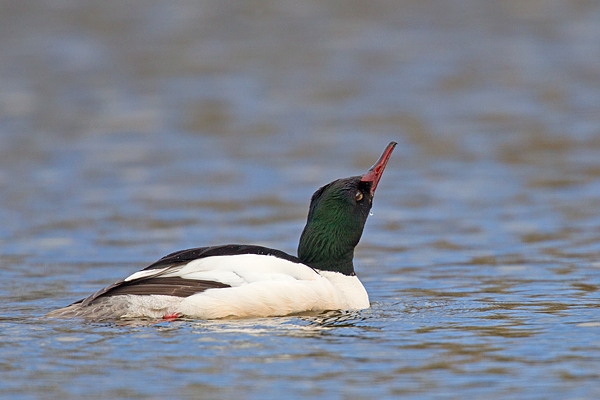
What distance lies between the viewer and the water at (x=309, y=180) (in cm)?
754

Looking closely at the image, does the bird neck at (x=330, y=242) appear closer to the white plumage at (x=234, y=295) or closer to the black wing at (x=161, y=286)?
the white plumage at (x=234, y=295)

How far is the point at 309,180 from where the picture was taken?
1627cm

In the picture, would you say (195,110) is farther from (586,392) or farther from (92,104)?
(586,392)

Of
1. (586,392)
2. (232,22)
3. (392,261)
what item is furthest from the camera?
(232,22)

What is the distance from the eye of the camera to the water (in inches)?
297

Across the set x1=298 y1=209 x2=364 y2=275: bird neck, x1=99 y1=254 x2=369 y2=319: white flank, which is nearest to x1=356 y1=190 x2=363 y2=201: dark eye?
x1=298 y1=209 x2=364 y2=275: bird neck

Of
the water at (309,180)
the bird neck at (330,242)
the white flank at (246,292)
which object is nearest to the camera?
the water at (309,180)

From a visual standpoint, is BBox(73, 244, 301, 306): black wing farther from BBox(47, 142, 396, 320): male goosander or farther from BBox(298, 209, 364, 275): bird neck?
BBox(298, 209, 364, 275): bird neck

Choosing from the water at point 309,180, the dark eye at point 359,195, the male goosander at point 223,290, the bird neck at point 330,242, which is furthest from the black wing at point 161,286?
the dark eye at point 359,195

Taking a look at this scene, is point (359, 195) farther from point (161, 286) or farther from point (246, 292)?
point (161, 286)

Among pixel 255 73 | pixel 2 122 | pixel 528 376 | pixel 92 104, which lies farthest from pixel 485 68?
pixel 528 376

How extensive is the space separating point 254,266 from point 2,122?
11.5 meters

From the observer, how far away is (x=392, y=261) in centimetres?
1227

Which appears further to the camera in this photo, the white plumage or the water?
the white plumage
